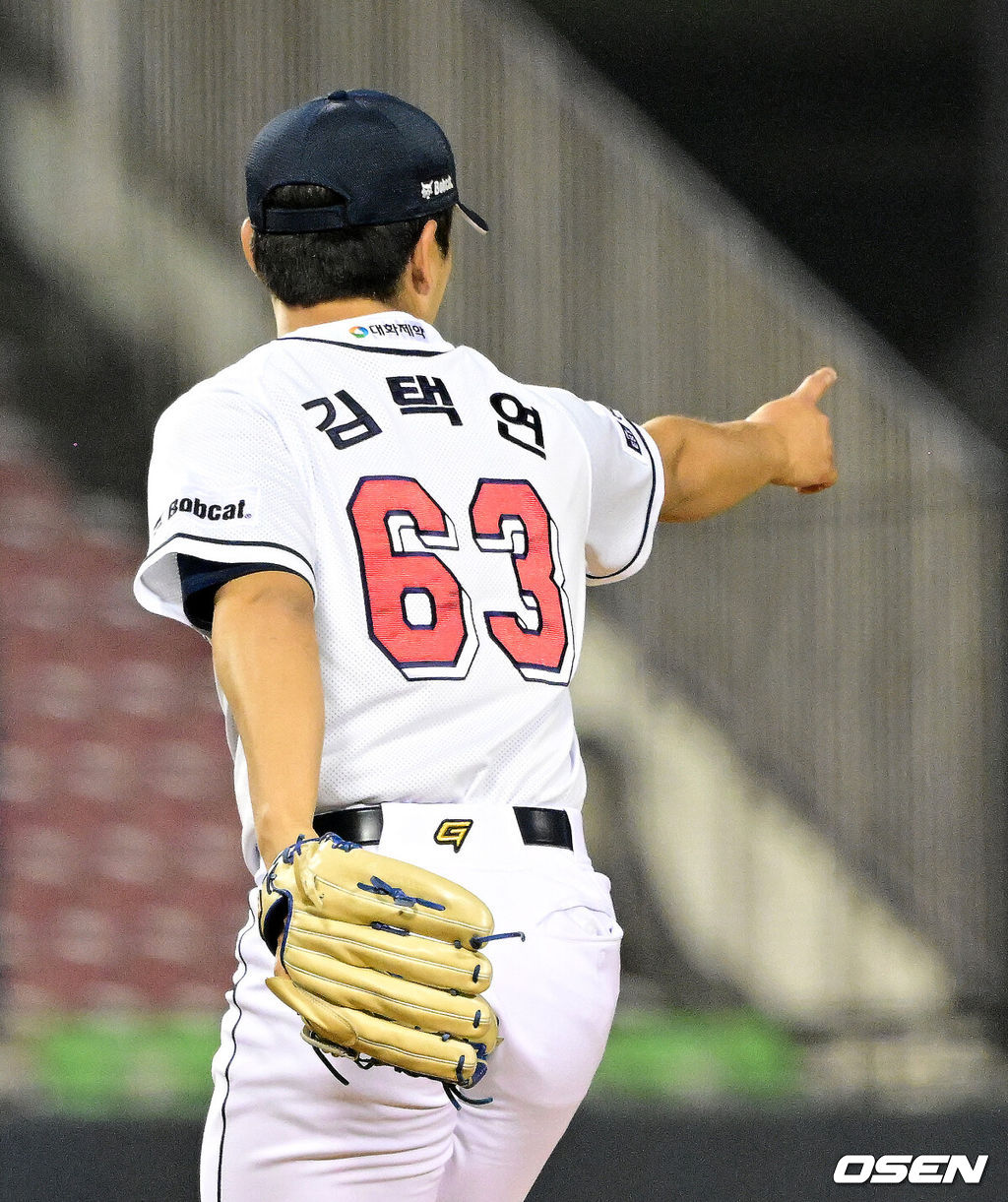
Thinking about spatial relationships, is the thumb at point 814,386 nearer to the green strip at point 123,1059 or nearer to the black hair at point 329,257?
the black hair at point 329,257

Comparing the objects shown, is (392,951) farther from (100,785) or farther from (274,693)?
(100,785)

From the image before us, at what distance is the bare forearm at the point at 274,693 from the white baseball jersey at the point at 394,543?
1.3 inches

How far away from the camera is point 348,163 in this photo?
1.35 metres

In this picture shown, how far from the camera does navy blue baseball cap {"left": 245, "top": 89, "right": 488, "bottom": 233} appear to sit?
→ 1349 millimetres

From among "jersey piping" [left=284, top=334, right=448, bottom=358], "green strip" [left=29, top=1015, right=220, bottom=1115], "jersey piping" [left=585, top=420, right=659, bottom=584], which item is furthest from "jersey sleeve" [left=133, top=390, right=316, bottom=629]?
"green strip" [left=29, top=1015, right=220, bottom=1115]

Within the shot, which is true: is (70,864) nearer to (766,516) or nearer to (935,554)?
(766,516)

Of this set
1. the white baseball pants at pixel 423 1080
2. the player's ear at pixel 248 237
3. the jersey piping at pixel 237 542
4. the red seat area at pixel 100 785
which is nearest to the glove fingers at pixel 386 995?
the white baseball pants at pixel 423 1080

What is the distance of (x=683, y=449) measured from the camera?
5.52 ft

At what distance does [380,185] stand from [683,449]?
47cm

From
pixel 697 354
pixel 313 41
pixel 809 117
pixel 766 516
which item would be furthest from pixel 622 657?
pixel 313 41

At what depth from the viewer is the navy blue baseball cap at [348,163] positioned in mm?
1349

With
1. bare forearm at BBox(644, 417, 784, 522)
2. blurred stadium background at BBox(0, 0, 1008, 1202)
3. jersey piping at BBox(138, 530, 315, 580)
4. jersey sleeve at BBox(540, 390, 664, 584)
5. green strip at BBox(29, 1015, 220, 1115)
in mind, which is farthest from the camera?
blurred stadium background at BBox(0, 0, 1008, 1202)

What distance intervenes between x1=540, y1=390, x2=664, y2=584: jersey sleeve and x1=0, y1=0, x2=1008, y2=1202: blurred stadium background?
2296 millimetres

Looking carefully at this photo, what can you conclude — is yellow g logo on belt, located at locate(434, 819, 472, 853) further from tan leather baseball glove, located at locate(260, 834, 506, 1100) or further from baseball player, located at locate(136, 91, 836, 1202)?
tan leather baseball glove, located at locate(260, 834, 506, 1100)
